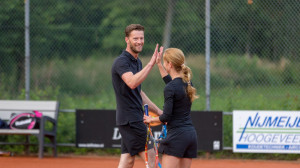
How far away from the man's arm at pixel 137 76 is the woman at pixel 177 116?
0.14 meters

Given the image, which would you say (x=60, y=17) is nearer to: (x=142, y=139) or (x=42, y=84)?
(x=42, y=84)

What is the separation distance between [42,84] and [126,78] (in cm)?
601

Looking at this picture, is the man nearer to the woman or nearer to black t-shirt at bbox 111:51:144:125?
black t-shirt at bbox 111:51:144:125

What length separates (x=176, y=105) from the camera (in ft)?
15.1

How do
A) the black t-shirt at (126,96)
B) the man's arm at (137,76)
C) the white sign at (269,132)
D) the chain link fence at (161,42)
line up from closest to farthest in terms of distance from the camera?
the man's arm at (137,76) → the black t-shirt at (126,96) → the white sign at (269,132) → the chain link fence at (161,42)

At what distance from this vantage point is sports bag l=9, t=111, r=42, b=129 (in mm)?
9086

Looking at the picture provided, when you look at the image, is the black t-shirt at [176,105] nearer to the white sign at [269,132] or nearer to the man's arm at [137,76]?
the man's arm at [137,76]

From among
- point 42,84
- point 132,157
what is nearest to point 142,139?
point 132,157

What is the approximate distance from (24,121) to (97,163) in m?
1.51

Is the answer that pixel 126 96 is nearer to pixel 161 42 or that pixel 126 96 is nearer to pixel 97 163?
pixel 97 163

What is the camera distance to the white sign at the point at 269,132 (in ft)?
29.6

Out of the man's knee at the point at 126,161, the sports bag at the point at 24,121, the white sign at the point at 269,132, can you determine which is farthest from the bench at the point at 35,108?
the man's knee at the point at 126,161

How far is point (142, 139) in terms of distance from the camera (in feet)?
17.1

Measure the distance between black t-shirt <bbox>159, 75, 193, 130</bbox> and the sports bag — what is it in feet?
16.4
